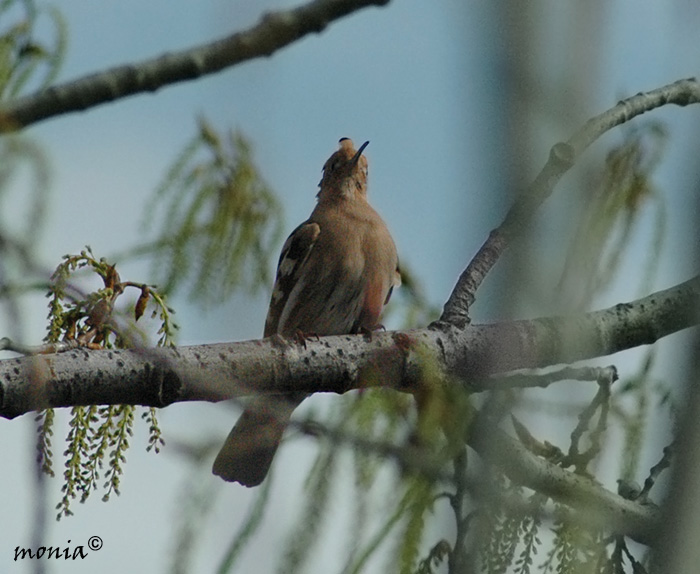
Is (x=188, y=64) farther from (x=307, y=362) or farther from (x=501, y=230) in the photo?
(x=501, y=230)

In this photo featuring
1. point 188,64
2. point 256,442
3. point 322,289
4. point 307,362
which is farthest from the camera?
point 322,289

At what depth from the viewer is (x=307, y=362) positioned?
12.7 ft

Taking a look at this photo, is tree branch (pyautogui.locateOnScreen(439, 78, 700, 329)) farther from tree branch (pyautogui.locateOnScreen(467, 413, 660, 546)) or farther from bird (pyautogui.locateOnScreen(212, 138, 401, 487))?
bird (pyautogui.locateOnScreen(212, 138, 401, 487))

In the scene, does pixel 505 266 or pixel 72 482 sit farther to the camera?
pixel 72 482

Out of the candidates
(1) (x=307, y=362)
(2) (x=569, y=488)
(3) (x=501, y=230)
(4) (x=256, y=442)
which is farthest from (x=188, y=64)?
(4) (x=256, y=442)

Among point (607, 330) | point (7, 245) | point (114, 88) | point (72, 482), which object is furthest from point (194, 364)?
point (607, 330)

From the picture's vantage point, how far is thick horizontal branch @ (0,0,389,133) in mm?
2684

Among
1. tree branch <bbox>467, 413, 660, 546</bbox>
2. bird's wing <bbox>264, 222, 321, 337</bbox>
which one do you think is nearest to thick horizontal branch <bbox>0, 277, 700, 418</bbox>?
tree branch <bbox>467, 413, 660, 546</bbox>

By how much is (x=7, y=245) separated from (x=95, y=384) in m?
1.04

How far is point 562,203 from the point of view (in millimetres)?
1655

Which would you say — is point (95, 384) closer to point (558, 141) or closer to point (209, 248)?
point (209, 248)

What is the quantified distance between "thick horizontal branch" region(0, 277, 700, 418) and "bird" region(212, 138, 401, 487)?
1.98m

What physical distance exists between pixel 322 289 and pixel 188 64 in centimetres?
376

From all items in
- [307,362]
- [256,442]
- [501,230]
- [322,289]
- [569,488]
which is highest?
[322,289]
